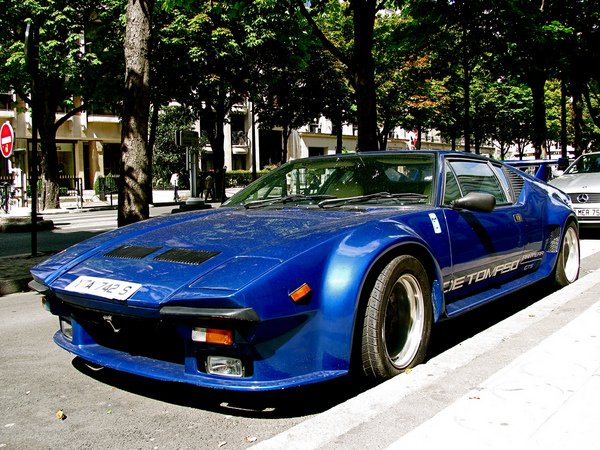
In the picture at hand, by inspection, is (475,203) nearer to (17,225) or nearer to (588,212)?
(588,212)

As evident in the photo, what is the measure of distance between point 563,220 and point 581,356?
7.37 feet

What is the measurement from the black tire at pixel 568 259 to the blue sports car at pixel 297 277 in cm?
120

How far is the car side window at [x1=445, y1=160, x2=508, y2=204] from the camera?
410 centimetres

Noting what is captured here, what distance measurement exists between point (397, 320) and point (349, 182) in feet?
4.15

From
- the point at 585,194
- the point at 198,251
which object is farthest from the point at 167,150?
the point at 198,251

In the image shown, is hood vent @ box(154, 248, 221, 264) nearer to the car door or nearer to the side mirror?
the car door

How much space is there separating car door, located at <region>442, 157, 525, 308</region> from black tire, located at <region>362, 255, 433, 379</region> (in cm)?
33

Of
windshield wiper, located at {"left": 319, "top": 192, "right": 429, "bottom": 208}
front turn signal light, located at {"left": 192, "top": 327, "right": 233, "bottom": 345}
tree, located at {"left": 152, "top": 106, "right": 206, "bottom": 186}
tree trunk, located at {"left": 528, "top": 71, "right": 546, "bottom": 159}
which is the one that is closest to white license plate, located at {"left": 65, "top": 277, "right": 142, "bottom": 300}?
front turn signal light, located at {"left": 192, "top": 327, "right": 233, "bottom": 345}

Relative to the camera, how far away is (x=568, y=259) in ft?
18.2

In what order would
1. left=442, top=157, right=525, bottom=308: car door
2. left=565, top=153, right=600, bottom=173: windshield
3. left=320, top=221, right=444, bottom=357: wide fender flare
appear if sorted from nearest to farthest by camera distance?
left=320, top=221, right=444, bottom=357: wide fender flare
left=442, top=157, right=525, bottom=308: car door
left=565, top=153, right=600, bottom=173: windshield

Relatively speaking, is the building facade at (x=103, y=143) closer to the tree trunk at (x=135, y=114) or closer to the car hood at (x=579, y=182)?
the tree trunk at (x=135, y=114)

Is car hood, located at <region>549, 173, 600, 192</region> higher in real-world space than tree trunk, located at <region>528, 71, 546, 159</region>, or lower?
lower

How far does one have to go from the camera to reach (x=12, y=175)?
22797 millimetres

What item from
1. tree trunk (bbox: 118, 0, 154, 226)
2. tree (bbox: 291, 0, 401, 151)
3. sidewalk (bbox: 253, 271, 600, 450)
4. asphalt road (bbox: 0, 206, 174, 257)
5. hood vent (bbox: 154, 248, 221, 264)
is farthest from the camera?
tree (bbox: 291, 0, 401, 151)
